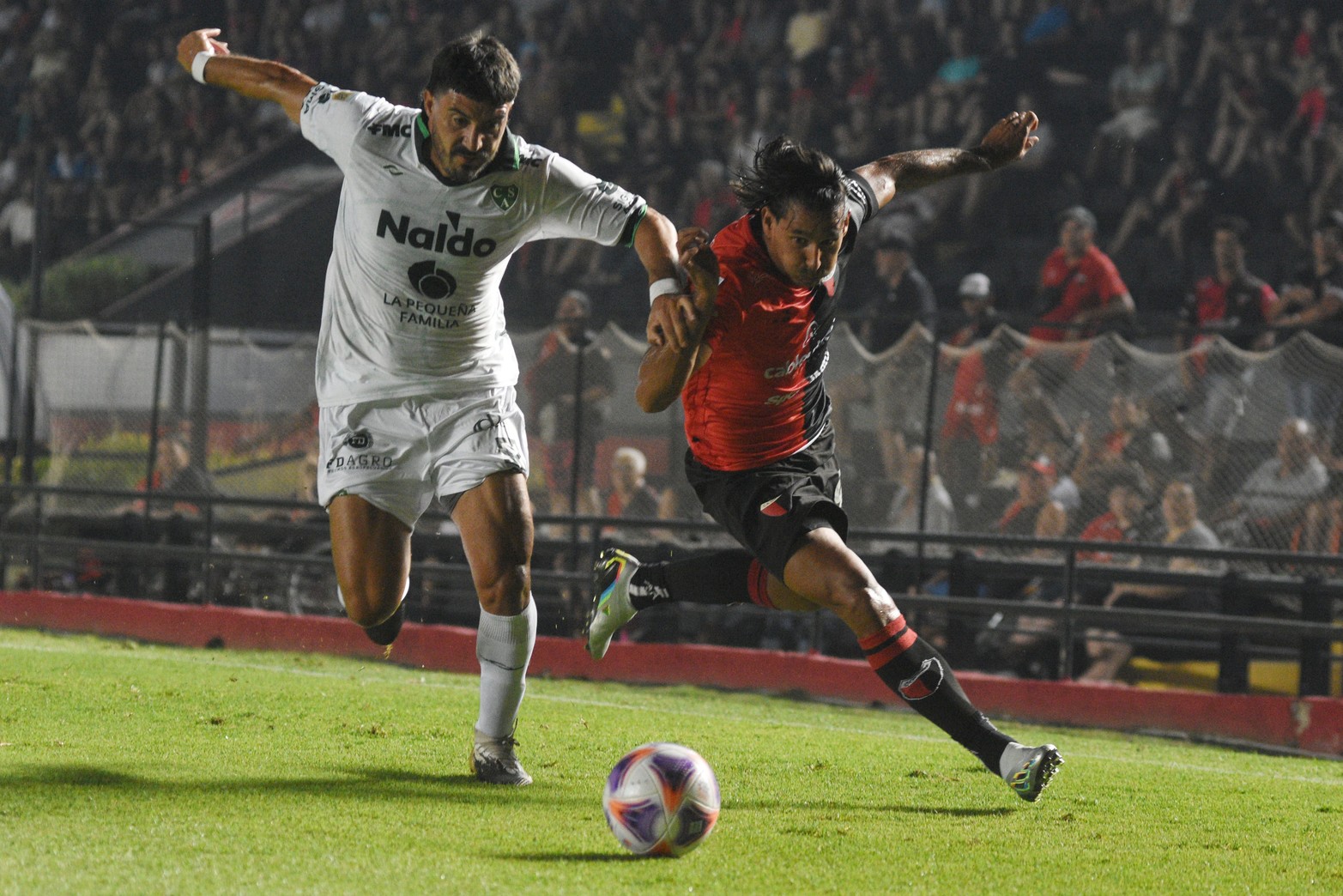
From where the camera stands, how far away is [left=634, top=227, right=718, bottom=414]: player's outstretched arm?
5.23m

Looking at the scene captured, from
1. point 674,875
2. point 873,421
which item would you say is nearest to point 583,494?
point 873,421

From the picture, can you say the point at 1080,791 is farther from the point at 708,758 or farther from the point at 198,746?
the point at 198,746

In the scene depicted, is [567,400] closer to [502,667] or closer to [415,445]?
[415,445]

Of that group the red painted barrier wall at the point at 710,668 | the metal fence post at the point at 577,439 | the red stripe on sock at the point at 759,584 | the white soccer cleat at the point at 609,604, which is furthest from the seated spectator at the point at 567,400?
the red stripe on sock at the point at 759,584

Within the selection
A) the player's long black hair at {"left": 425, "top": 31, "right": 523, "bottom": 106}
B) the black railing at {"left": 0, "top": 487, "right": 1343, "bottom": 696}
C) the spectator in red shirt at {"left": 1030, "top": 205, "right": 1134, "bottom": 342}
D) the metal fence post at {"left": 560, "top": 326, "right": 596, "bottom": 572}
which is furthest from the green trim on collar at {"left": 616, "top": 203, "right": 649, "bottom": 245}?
the spectator in red shirt at {"left": 1030, "top": 205, "right": 1134, "bottom": 342}

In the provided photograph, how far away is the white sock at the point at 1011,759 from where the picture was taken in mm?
5473

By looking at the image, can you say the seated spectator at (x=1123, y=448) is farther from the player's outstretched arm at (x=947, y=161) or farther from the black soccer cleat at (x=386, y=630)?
the black soccer cleat at (x=386, y=630)

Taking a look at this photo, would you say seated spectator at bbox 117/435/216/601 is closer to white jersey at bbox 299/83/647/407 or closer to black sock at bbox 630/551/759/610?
black sock at bbox 630/551/759/610

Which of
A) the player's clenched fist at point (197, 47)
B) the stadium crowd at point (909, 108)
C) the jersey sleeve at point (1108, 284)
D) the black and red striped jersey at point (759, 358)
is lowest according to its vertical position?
the black and red striped jersey at point (759, 358)

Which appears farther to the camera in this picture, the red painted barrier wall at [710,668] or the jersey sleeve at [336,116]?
the red painted barrier wall at [710,668]

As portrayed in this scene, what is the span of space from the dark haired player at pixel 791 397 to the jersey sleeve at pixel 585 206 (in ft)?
1.19

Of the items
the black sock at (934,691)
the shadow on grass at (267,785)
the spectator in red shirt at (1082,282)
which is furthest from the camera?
the spectator in red shirt at (1082,282)

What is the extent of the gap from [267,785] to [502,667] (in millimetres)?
914

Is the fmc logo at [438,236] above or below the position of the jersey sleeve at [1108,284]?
below
